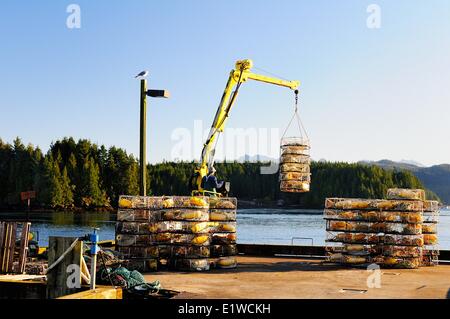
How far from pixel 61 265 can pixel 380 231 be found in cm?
1227

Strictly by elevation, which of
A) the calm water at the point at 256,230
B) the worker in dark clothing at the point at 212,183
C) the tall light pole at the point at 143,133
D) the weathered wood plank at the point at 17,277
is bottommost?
the calm water at the point at 256,230

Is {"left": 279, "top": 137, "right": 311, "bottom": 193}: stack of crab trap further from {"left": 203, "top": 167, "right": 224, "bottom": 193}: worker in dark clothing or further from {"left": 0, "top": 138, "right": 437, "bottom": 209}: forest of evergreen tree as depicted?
{"left": 0, "top": 138, "right": 437, "bottom": 209}: forest of evergreen tree

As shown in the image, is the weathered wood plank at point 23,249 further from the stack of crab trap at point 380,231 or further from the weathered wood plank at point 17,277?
the stack of crab trap at point 380,231

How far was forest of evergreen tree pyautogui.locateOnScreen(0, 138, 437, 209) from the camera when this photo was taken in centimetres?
13062

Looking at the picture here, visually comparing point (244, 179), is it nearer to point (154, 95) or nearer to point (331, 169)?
point (331, 169)

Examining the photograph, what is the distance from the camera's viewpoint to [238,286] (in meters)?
15.9

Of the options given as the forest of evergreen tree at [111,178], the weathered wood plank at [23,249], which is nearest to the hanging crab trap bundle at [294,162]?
the weathered wood plank at [23,249]

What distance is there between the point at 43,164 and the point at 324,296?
395 feet

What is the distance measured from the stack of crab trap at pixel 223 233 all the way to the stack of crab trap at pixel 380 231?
10.8 feet

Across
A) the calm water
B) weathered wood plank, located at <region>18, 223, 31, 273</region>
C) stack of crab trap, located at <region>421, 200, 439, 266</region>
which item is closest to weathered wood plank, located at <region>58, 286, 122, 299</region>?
weathered wood plank, located at <region>18, 223, 31, 273</region>

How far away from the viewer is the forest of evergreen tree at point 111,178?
429ft

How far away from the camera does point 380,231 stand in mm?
21250

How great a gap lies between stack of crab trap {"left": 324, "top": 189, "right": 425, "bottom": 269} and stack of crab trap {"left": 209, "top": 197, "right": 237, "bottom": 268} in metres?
3.30
